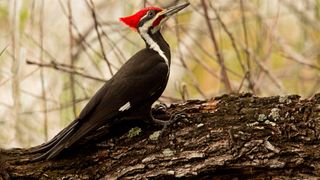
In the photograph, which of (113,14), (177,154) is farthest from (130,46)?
(177,154)

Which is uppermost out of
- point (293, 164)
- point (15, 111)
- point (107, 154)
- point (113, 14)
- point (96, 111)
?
point (113, 14)

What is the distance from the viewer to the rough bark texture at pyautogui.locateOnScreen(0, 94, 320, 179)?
2.63 m

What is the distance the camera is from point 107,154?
283 cm

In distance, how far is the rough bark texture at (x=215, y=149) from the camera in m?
2.63

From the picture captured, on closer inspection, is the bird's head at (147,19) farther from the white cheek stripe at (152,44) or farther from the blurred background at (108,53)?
the blurred background at (108,53)

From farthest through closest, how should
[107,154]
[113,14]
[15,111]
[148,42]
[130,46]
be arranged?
1. [113,14]
2. [130,46]
3. [15,111]
4. [148,42]
5. [107,154]

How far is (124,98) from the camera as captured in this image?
301 cm

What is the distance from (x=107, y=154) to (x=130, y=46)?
1861mm

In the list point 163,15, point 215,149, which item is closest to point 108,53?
point 163,15

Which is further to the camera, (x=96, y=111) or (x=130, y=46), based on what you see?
(x=130, y=46)

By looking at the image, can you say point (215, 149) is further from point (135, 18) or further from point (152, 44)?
point (135, 18)

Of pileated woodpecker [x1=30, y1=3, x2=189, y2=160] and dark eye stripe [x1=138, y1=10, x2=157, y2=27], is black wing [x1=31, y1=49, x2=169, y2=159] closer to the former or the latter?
pileated woodpecker [x1=30, y1=3, x2=189, y2=160]

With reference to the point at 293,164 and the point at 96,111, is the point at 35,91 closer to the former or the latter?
the point at 96,111

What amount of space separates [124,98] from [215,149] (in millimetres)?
554
